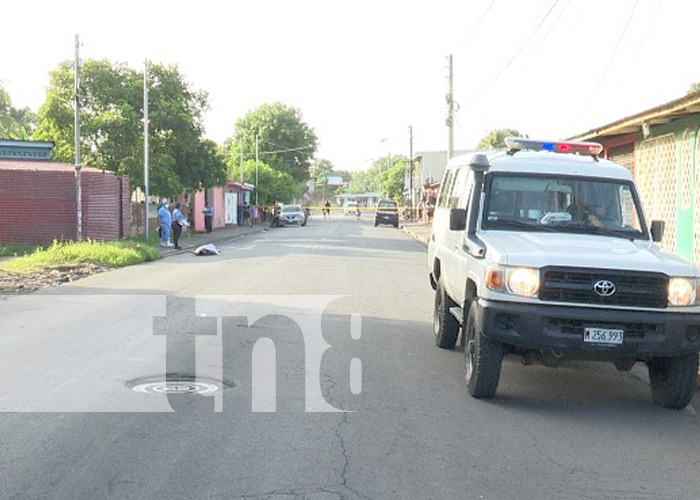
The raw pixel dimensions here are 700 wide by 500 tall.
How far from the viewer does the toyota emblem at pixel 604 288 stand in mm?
7320

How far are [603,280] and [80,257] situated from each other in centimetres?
1962

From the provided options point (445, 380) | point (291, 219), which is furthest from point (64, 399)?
point (291, 219)

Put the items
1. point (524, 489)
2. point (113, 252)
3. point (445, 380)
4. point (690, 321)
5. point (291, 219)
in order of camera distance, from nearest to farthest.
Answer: point (524, 489), point (690, 321), point (445, 380), point (113, 252), point (291, 219)

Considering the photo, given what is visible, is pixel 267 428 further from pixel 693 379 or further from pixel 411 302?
pixel 411 302

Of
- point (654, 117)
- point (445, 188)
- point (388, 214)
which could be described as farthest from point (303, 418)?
point (388, 214)

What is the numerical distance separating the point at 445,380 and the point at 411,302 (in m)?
6.82

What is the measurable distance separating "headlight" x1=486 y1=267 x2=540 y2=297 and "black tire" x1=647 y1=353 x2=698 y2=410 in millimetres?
1434

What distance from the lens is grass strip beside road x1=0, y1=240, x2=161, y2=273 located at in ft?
74.6

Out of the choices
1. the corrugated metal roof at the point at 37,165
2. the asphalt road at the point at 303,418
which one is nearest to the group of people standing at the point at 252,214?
the corrugated metal roof at the point at 37,165

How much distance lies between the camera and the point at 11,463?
578 centimetres

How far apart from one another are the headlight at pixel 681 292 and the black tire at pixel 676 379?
0.49m

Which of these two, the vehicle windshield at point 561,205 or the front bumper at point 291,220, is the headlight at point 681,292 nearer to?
the vehicle windshield at point 561,205

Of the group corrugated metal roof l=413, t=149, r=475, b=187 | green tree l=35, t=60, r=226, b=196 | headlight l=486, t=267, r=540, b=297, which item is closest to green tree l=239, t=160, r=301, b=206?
corrugated metal roof l=413, t=149, r=475, b=187

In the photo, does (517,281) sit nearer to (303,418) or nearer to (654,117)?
(303,418)
